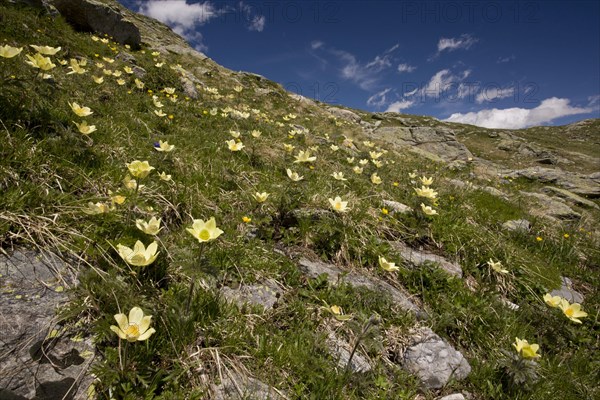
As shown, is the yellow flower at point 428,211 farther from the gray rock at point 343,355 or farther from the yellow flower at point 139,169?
the yellow flower at point 139,169

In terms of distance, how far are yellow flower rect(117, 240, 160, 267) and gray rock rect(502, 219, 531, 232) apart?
616cm

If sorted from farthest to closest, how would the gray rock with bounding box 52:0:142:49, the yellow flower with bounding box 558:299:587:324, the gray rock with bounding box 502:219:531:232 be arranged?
1. the gray rock with bounding box 52:0:142:49
2. the gray rock with bounding box 502:219:531:232
3. the yellow flower with bounding box 558:299:587:324

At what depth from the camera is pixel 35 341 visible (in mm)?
1875

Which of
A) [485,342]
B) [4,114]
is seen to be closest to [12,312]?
[4,114]

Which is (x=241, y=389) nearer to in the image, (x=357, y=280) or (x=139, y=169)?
(x=357, y=280)

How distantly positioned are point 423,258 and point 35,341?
3944 mm

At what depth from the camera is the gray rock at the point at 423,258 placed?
4.02 metres

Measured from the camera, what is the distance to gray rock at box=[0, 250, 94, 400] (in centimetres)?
174

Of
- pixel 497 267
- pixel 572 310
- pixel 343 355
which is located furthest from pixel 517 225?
pixel 343 355

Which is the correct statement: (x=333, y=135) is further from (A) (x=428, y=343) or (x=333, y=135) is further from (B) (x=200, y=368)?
(B) (x=200, y=368)

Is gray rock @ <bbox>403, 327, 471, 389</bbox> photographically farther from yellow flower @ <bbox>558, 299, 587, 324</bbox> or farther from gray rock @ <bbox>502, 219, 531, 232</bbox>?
gray rock @ <bbox>502, 219, 531, 232</bbox>

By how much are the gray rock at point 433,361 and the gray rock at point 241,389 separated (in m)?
1.30

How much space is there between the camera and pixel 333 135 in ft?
41.1

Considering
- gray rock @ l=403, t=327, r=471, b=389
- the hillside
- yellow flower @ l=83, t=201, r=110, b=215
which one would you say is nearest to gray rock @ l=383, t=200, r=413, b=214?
the hillside
